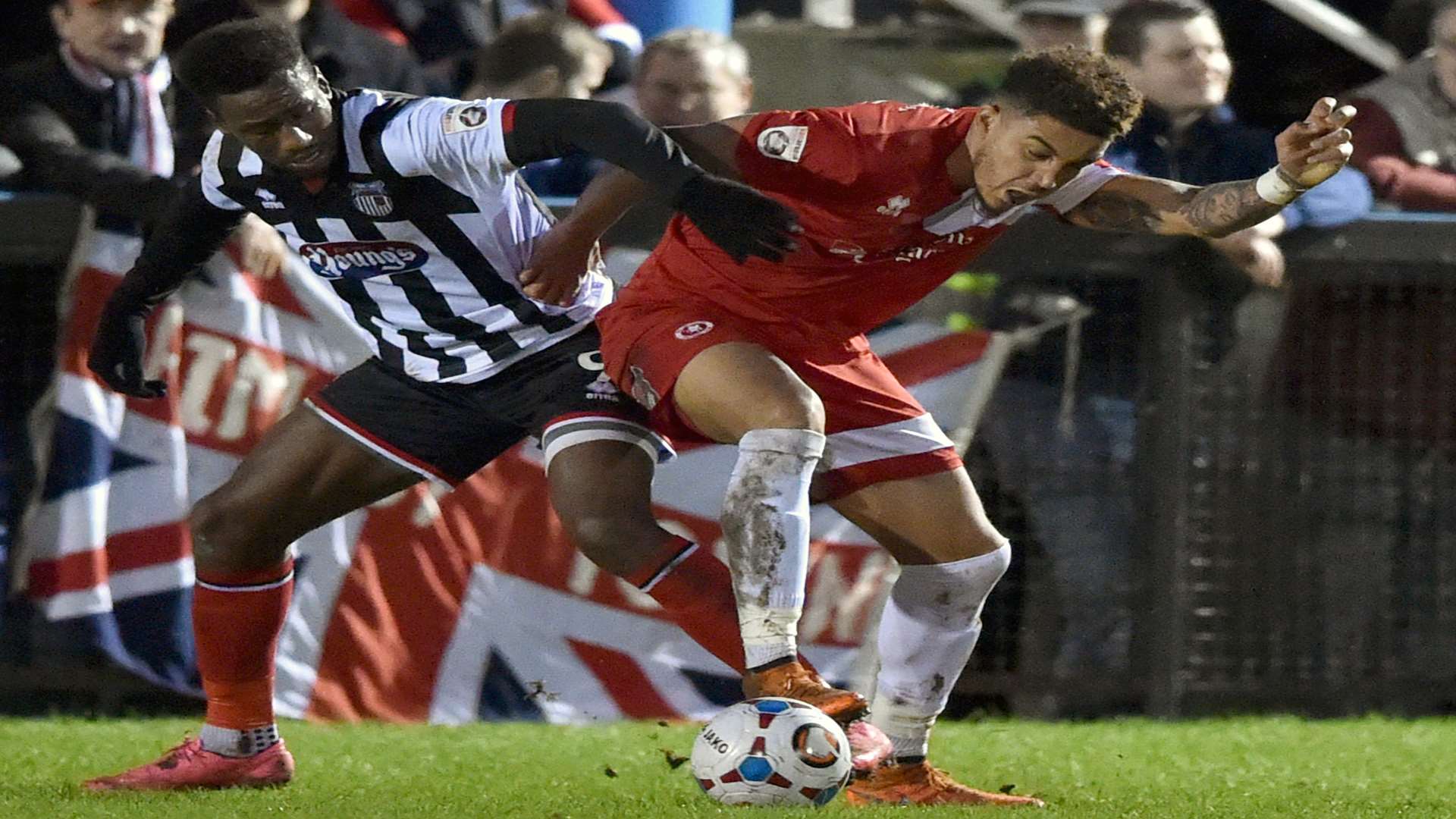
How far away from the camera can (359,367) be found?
5027mm

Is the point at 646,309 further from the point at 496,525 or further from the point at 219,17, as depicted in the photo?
the point at 219,17

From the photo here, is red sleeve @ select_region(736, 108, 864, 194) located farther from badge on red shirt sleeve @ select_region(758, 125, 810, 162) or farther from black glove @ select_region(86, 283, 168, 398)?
black glove @ select_region(86, 283, 168, 398)

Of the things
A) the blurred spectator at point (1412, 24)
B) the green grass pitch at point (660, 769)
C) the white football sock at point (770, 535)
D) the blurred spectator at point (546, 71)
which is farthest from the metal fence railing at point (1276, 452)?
the white football sock at point (770, 535)

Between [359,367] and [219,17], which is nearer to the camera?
[359,367]

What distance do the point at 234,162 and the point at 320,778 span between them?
1.47 meters

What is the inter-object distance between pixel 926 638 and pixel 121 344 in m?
2.04

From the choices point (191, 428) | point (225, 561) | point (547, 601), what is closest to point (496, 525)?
point (547, 601)

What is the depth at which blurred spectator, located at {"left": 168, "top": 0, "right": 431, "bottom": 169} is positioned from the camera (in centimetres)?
670

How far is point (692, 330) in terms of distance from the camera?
4488 mm

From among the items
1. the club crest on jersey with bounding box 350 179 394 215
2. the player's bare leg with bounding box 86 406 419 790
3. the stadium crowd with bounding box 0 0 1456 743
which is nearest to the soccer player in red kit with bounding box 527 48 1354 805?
the club crest on jersey with bounding box 350 179 394 215

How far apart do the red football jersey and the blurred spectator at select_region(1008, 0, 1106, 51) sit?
7.88ft

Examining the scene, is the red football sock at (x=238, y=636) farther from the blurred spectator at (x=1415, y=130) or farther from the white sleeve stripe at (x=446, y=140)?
the blurred spectator at (x=1415, y=130)

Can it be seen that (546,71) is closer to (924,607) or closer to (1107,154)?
(1107,154)

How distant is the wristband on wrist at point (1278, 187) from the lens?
14.1 ft
